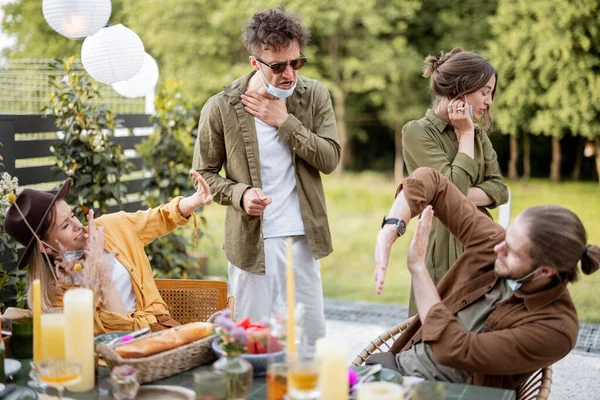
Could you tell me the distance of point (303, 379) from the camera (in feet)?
5.03

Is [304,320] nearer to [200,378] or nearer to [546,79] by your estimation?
[200,378]

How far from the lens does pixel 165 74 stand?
1180cm

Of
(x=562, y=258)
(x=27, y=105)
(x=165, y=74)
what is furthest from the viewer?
(x=165, y=74)

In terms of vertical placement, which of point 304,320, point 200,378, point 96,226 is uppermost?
point 96,226

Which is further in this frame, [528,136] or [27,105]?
A: [528,136]

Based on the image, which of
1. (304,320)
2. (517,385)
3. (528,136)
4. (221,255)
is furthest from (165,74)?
(517,385)

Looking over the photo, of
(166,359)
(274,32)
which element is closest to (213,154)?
(274,32)

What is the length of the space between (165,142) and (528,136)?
21.6 ft

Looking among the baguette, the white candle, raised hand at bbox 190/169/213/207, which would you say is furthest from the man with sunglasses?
the white candle

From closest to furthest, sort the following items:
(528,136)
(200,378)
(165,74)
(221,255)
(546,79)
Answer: (200,378)
(221,255)
(546,79)
(528,136)
(165,74)

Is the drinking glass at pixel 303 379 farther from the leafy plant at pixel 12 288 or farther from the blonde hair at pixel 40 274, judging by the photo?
the leafy plant at pixel 12 288

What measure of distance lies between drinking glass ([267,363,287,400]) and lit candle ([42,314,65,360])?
59 cm

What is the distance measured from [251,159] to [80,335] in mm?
1226

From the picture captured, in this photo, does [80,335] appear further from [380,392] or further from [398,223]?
[398,223]
